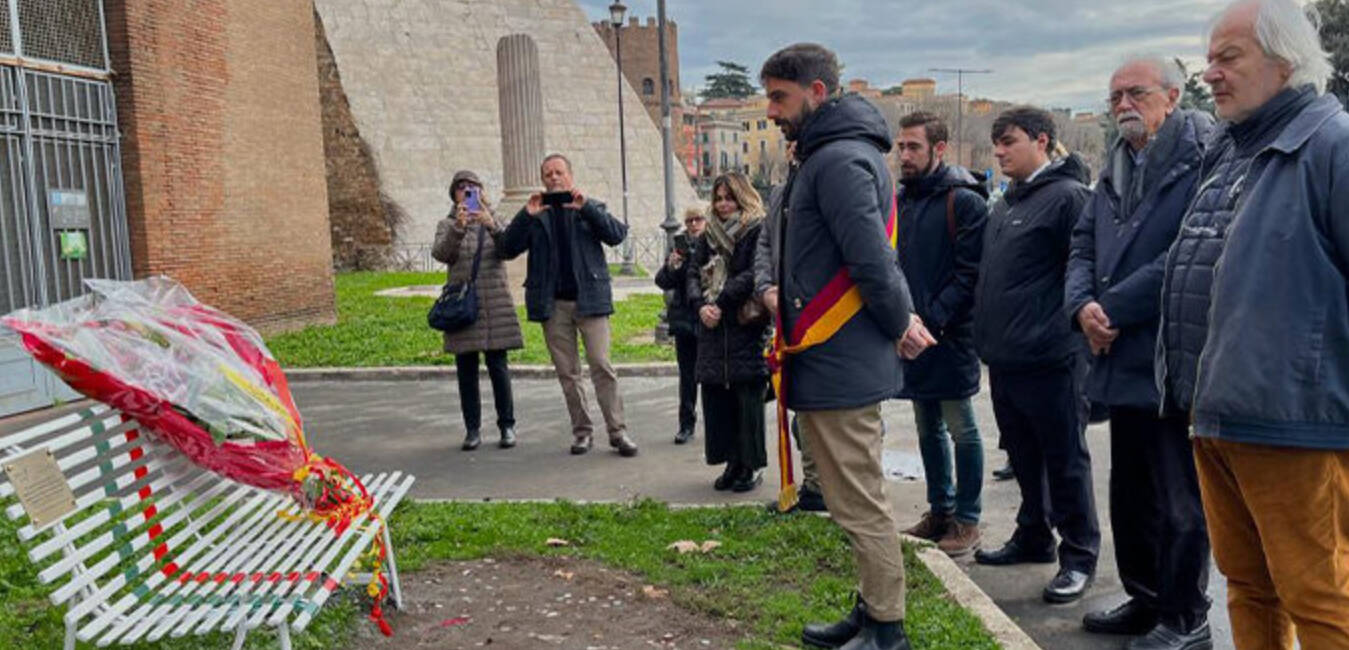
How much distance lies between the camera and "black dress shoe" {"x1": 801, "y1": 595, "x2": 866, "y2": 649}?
3.94 meters

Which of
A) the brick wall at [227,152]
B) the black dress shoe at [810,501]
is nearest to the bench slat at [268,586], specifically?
the black dress shoe at [810,501]

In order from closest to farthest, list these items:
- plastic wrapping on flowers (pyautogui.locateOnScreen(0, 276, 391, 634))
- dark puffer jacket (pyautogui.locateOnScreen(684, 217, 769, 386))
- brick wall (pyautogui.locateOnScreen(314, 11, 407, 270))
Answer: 1. plastic wrapping on flowers (pyautogui.locateOnScreen(0, 276, 391, 634))
2. dark puffer jacket (pyautogui.locateOnScreen(684, 217, 769, 386))
3. brick wall (pyautogui.locateOnScreen(314, 11, 407, 270))

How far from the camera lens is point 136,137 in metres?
11.7

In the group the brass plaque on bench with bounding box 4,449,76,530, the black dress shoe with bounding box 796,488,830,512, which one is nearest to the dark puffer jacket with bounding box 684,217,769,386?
the black dress shoe with bounding box 796,488,830,512

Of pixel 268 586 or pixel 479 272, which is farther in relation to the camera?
pixel 479 272

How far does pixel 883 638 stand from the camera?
3.76 metres

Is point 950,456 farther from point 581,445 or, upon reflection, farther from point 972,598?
point 581,445

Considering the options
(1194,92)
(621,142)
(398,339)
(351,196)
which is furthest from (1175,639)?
(621,142)

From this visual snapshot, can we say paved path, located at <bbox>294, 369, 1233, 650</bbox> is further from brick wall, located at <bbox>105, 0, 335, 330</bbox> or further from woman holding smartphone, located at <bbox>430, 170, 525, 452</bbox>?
brick wall, located at <bbox>105, 0, 335, 330</bbox>

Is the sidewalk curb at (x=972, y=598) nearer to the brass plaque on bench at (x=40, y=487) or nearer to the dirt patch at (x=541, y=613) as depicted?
the dirt patch at (x=541, y=613)

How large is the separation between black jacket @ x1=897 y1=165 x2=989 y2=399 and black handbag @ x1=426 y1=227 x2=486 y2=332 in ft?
11.6

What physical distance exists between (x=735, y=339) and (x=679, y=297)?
1093 mm

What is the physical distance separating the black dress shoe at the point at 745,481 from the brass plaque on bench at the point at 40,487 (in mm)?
3947

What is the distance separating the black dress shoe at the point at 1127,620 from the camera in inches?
167
